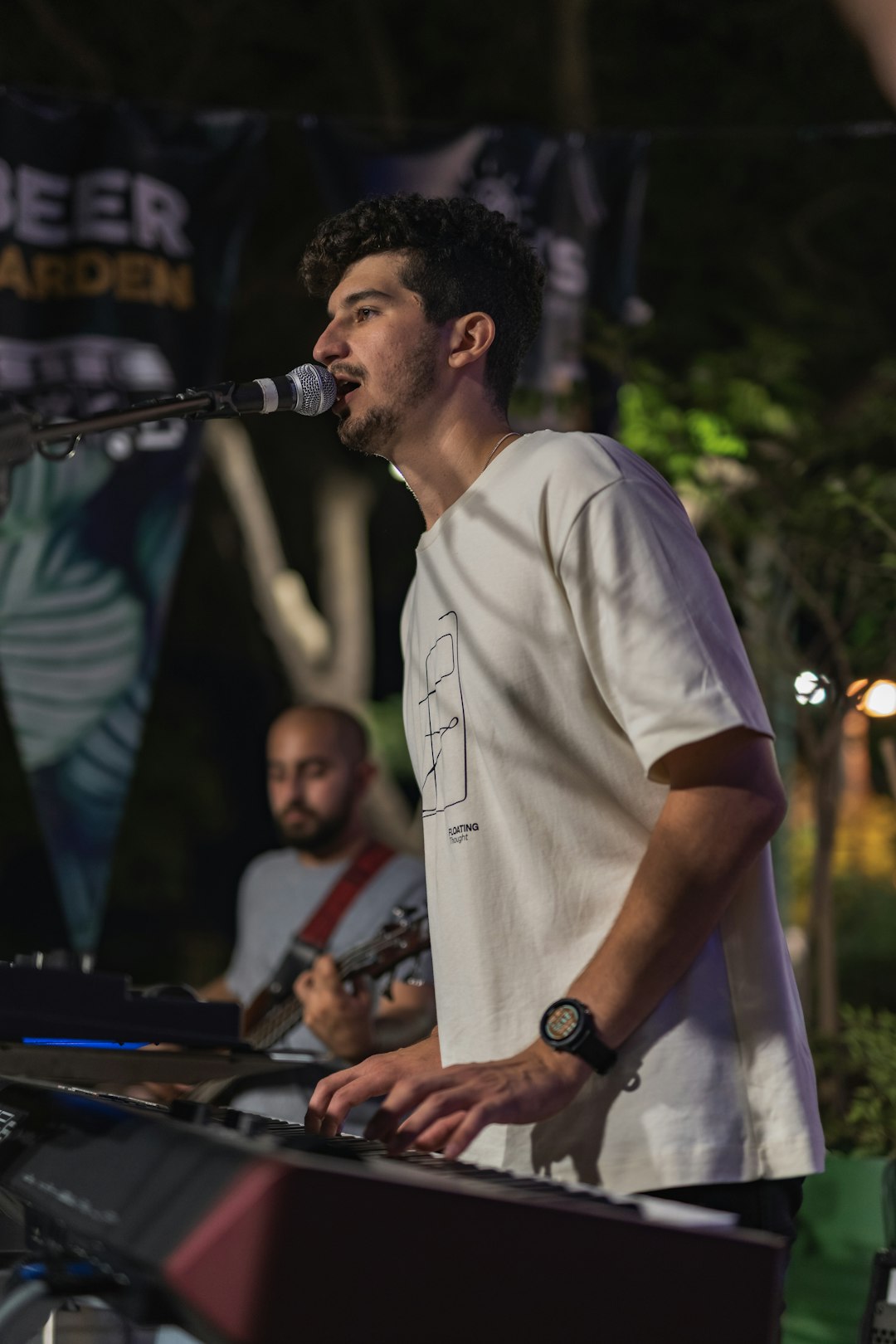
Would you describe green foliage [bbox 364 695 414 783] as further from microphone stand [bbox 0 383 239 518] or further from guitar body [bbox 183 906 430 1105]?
microphone stand [bbox 0 383 239 518]

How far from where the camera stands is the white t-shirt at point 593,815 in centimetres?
160

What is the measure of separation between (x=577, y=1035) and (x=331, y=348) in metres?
1.03

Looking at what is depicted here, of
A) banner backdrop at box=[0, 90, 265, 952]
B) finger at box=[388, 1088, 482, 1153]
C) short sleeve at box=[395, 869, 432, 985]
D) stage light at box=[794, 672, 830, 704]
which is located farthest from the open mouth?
banner backdrop at box=[0, 90, 265, 952]

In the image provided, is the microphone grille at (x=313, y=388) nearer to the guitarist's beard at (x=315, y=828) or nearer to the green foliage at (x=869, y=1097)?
the green foliage at (x=869, y=1097)

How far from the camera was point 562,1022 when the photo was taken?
1.53m

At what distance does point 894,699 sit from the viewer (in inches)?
135

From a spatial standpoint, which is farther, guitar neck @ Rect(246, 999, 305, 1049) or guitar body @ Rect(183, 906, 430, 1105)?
guitar neck @ Rect(246, 999, 305, 1049)

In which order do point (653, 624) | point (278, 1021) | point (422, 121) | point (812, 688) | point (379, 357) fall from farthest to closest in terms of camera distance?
point (422, 121) < point (278, 1021) < point (812, 688) < point (379, 357) < point (653, 624)

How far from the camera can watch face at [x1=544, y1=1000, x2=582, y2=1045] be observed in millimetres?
1520

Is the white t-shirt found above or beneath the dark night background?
beneath

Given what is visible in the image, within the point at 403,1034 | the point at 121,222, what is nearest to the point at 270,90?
the point at 121,222

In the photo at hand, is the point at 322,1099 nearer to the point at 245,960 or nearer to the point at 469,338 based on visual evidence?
the point at 469,338

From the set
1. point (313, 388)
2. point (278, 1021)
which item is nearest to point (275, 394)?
point (313, 388)

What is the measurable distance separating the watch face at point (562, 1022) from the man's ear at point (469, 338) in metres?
0.94
